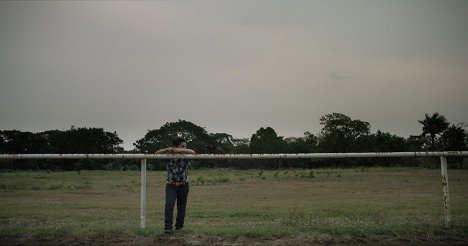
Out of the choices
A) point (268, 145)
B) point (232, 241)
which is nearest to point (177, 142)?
point (232, 241)

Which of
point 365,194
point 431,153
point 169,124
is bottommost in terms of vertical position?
point 365,194

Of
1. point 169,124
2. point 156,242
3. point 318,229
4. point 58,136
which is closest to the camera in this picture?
point 156,242

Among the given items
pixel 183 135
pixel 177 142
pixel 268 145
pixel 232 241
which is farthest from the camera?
pixel 183 135

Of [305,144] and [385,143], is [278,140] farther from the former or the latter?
[385,143]

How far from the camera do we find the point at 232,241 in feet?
19.7

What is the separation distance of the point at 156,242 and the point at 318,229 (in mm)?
2604

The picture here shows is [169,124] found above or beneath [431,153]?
above

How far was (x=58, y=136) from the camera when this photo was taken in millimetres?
84438

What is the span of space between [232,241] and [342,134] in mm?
88242

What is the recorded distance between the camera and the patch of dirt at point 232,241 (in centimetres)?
589

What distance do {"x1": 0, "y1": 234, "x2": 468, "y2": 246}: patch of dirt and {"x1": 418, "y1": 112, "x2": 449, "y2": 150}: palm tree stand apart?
8944 centimetres

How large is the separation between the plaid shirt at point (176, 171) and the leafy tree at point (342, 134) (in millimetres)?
84128

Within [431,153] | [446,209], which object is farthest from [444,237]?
[431,153]

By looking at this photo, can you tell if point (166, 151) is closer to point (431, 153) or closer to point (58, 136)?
point (431, 153)
